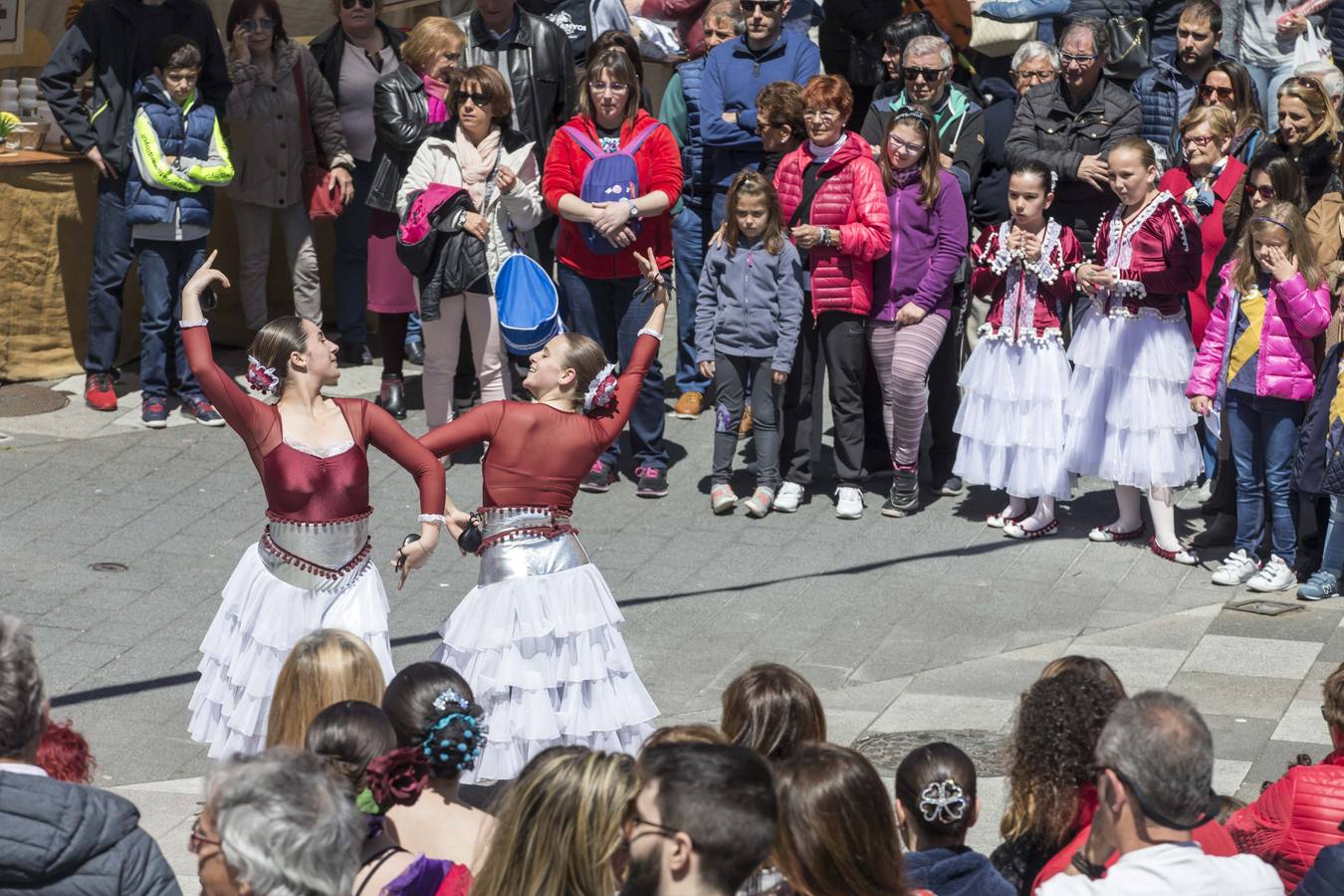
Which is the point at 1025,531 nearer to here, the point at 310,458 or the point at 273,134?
the point at 310,458

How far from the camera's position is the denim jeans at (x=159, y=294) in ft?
36.3

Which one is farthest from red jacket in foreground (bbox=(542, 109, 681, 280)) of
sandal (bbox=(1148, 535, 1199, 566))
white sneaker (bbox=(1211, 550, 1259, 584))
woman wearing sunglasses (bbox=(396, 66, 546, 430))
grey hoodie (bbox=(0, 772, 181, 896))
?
grey hoodie (bbox=(0, 772, 181, 896))

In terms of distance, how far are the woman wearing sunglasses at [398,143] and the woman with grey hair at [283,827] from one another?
7441mm

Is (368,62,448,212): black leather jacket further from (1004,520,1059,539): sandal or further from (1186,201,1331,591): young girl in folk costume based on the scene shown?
(1186,201,1331,591): young girl in folk costume

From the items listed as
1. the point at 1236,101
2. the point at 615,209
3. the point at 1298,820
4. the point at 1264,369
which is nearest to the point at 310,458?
the point at 1298,820

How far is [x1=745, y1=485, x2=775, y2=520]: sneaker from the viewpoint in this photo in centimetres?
1046

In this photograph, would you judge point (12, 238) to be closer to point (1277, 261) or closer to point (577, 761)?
point (1277, 261)

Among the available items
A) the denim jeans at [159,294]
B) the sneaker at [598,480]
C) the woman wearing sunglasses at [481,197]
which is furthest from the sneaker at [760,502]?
the denim jeans at [159,294]

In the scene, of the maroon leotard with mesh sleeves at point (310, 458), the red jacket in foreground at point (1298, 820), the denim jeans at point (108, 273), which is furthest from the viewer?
the denim jeans at point (108, 273)

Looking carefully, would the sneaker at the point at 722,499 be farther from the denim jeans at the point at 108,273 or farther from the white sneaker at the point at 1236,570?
the denim jeans at the point at 108,273

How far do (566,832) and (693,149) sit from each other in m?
7.91

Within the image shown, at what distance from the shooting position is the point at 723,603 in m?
9.36

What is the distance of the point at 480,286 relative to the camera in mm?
10797

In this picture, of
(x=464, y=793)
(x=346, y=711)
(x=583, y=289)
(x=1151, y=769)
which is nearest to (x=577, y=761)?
(x=346, y=711)
